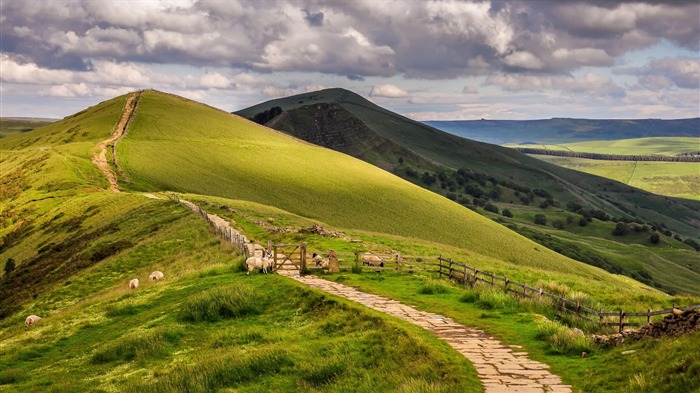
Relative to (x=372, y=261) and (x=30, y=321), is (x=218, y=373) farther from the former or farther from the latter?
(x=30, y=321)

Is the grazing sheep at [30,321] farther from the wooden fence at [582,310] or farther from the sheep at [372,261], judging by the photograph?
the wooden fence at [582,310]

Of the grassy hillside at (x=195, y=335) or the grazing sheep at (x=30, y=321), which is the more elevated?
the grassy hillside at (x=195, y=335)

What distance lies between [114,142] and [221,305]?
10682cm

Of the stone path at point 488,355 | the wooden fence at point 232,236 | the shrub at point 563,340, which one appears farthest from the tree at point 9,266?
the shrub at point 563,340

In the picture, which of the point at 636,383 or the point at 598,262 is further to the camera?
the point at 598,262

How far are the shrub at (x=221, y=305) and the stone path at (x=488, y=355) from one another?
4369 millimetres

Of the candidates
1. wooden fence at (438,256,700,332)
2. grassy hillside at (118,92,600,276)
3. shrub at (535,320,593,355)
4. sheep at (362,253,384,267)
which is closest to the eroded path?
grassy hillside at (118,92,600,276)

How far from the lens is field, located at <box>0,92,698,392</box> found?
1666 centimetres

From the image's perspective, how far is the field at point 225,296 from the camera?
16.7m

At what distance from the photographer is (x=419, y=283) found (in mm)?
30250

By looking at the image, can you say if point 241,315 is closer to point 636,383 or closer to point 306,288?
point 306,288

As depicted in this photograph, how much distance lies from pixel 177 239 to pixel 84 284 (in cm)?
877

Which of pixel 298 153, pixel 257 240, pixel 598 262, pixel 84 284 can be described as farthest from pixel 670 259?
pixel 84 284

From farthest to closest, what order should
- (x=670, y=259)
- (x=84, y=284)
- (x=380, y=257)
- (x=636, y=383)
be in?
(x=670, y=259) < (x=84, y=284) < (x=380, y=257) < (x=636, y=383)
